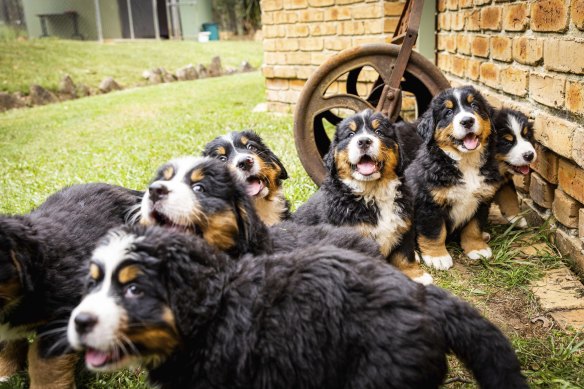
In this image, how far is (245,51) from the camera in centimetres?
2466

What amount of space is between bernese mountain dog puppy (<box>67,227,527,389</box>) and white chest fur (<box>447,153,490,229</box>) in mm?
2066

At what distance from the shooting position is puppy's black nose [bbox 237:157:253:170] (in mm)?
3750

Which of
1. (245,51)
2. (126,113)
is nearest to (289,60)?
(126,113)

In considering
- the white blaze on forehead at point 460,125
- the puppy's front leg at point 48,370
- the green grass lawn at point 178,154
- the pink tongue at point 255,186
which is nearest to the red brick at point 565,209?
the green grass lawn at point 178,154

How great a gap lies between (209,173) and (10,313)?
1.12 meters

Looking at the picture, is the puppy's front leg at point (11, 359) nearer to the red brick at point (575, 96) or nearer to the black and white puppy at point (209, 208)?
the black and white puppy at point (209, 208)

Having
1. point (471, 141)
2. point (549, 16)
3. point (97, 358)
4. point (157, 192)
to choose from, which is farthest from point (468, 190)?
point (97, 358)

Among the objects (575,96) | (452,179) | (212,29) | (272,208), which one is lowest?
(272,208)

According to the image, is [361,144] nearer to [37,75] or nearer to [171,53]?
[37,75]

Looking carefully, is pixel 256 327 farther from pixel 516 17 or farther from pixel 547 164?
pixel 516 17

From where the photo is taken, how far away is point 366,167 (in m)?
3.68

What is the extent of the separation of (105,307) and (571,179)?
10.2ft

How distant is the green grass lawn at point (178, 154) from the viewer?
2867mm

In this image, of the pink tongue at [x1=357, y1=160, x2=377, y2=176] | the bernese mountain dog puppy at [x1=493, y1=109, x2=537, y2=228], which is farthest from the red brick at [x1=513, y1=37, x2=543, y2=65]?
the pink tongue at [x1=357, y1=160, x2=377, y2=176]
